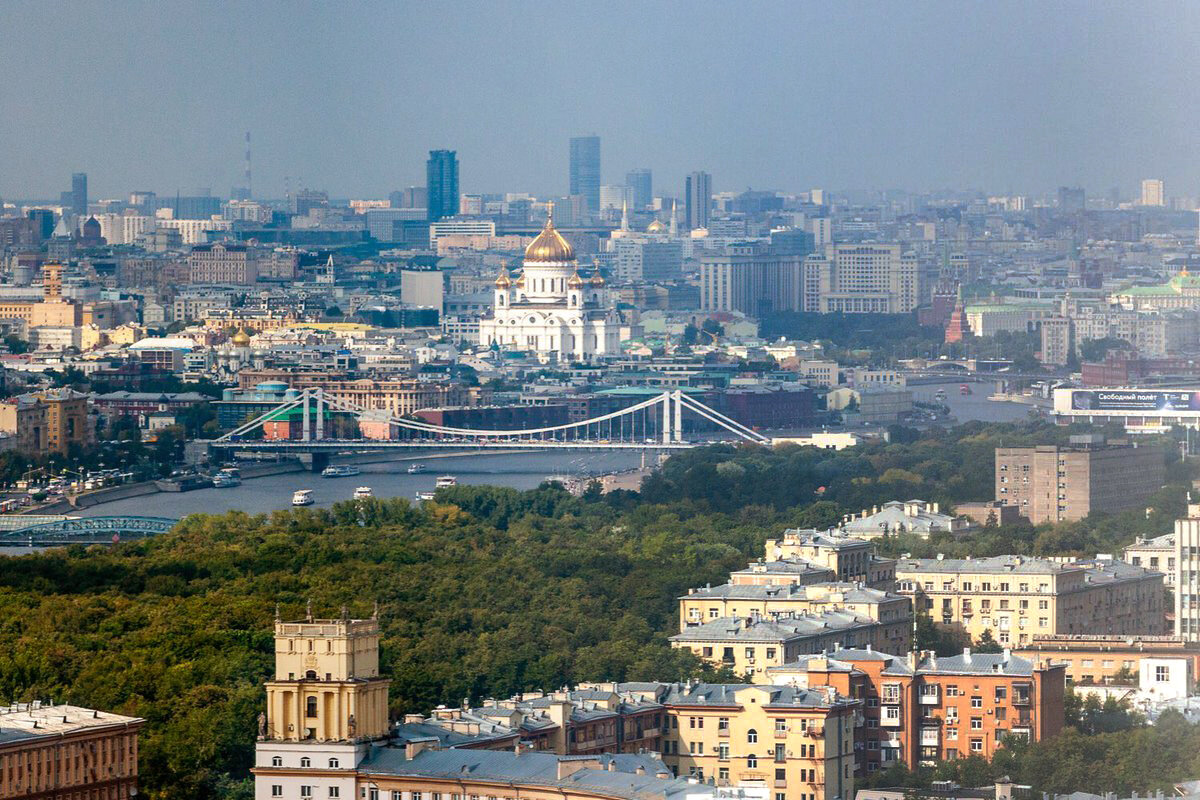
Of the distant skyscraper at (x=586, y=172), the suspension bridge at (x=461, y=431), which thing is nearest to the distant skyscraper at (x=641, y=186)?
the distant skyscraper at (x=586, y=172)

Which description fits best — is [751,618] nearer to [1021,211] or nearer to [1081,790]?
[1081,790]

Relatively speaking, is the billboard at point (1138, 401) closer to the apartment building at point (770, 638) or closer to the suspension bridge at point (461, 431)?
the suspension bridge at point (461, 431)

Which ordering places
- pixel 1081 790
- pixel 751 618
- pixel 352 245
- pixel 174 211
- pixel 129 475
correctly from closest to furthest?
pixel 1081 790 < pixel 751 618 < pixel 129 475 < pixel 352 245 < pixel 174 211

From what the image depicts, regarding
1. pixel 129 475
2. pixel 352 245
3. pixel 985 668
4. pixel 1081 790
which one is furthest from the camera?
pixel 352 245

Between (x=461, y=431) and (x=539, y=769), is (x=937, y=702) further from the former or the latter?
(x=461, y=431)

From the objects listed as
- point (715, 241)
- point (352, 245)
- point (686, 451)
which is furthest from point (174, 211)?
point (686, 451)

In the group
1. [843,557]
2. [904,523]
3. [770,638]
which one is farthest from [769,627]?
[904,523]

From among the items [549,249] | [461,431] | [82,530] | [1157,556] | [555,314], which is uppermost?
[549,249]
